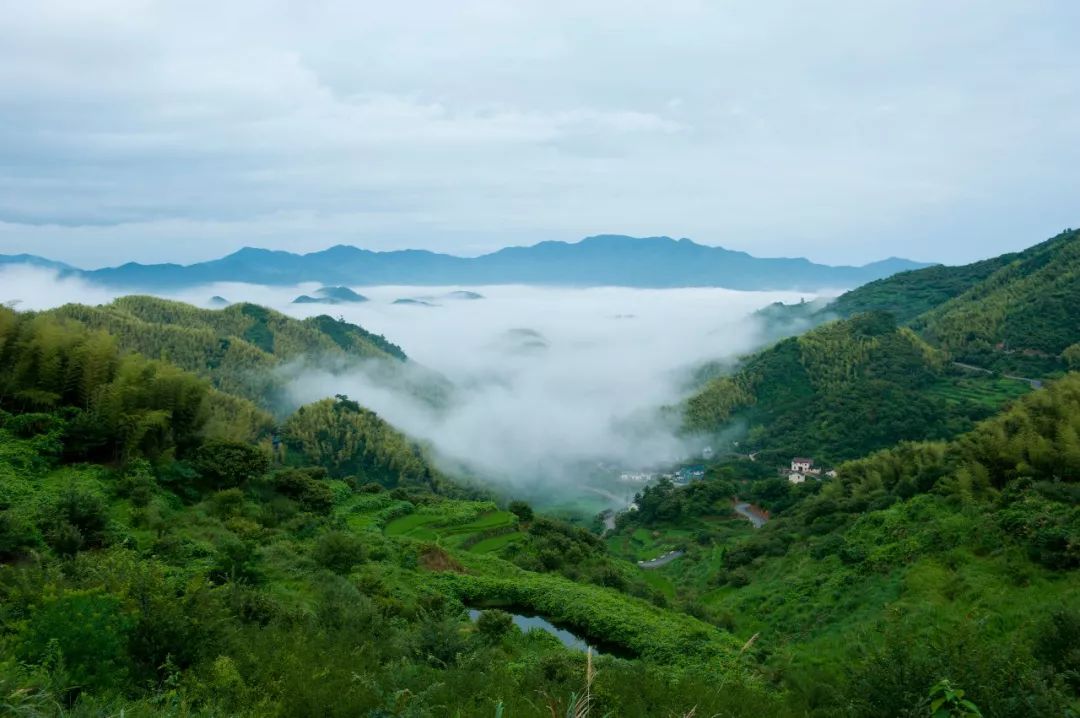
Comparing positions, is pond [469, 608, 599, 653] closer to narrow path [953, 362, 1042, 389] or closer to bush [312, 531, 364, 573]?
bush [312, 531, 364, 573]

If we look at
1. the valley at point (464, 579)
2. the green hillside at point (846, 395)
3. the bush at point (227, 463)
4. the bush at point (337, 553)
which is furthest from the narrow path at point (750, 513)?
the bush at point (227, 463)

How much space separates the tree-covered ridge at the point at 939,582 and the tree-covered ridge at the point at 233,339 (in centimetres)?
5612

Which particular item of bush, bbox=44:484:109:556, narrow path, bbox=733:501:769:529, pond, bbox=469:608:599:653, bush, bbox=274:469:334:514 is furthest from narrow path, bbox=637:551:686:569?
bush, bbox=44:484:109:556

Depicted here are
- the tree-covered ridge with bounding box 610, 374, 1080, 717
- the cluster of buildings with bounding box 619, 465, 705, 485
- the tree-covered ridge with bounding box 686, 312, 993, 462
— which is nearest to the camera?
the tree-covered ridge with bounding box 610, 374, 1080, 717

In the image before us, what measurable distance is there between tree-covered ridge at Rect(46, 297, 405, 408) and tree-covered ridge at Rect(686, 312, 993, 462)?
58588 mm

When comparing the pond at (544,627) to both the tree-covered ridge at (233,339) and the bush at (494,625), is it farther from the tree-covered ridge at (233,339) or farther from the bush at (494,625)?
the tree-covered ridge at (233,339)

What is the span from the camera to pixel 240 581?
12727mm

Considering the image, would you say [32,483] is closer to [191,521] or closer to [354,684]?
[191,521]

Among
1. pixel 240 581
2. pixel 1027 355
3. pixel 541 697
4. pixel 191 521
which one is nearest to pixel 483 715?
pixel 541 697

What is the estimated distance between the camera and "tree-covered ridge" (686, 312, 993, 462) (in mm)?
63406

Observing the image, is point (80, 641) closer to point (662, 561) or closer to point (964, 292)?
point (662, 561)

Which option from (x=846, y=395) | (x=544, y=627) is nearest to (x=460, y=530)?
(x=544, y=627)

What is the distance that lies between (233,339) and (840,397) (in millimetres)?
76879

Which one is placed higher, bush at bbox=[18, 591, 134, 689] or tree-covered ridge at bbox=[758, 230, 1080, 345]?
tree-covered ridge at bbox=[758, 230, 1080, 345]
